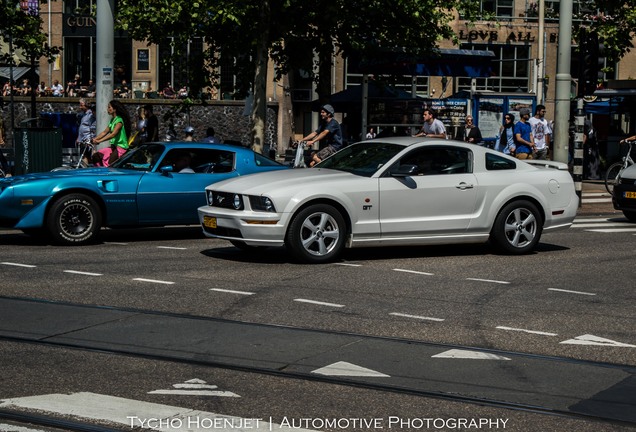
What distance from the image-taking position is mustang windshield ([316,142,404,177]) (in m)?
13.5

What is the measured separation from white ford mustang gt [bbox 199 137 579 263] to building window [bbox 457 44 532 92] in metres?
39.3

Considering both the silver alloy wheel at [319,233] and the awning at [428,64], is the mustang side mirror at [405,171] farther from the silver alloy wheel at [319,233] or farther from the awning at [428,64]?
the awning at [428,64]

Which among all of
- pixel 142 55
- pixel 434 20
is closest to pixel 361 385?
pixel 434 20

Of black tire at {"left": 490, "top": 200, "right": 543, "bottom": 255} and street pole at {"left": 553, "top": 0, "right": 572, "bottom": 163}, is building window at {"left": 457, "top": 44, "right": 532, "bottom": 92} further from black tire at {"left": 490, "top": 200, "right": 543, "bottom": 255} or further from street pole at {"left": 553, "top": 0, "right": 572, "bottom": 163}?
black tire at {"left": 490, "top": 200, "right": 543, "bottom": 255}

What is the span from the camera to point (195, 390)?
22.9 feet

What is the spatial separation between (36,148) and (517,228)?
1054cm

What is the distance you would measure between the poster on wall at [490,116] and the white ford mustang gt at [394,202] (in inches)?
743

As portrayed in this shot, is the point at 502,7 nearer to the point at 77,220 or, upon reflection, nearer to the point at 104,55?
the point at 104,55

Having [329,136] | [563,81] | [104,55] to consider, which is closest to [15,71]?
[104,55]

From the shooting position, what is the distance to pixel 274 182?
13.0 m

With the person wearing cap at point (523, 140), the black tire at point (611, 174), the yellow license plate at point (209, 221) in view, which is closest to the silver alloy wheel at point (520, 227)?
the yellow license plate at point (209, 221)

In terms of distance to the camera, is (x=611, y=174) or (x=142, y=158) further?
(x=611, y=174)

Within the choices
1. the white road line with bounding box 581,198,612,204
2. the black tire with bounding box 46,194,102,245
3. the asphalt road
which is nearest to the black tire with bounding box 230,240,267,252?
the asphalt road

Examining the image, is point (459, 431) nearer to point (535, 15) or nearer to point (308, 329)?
point (308, 329)
